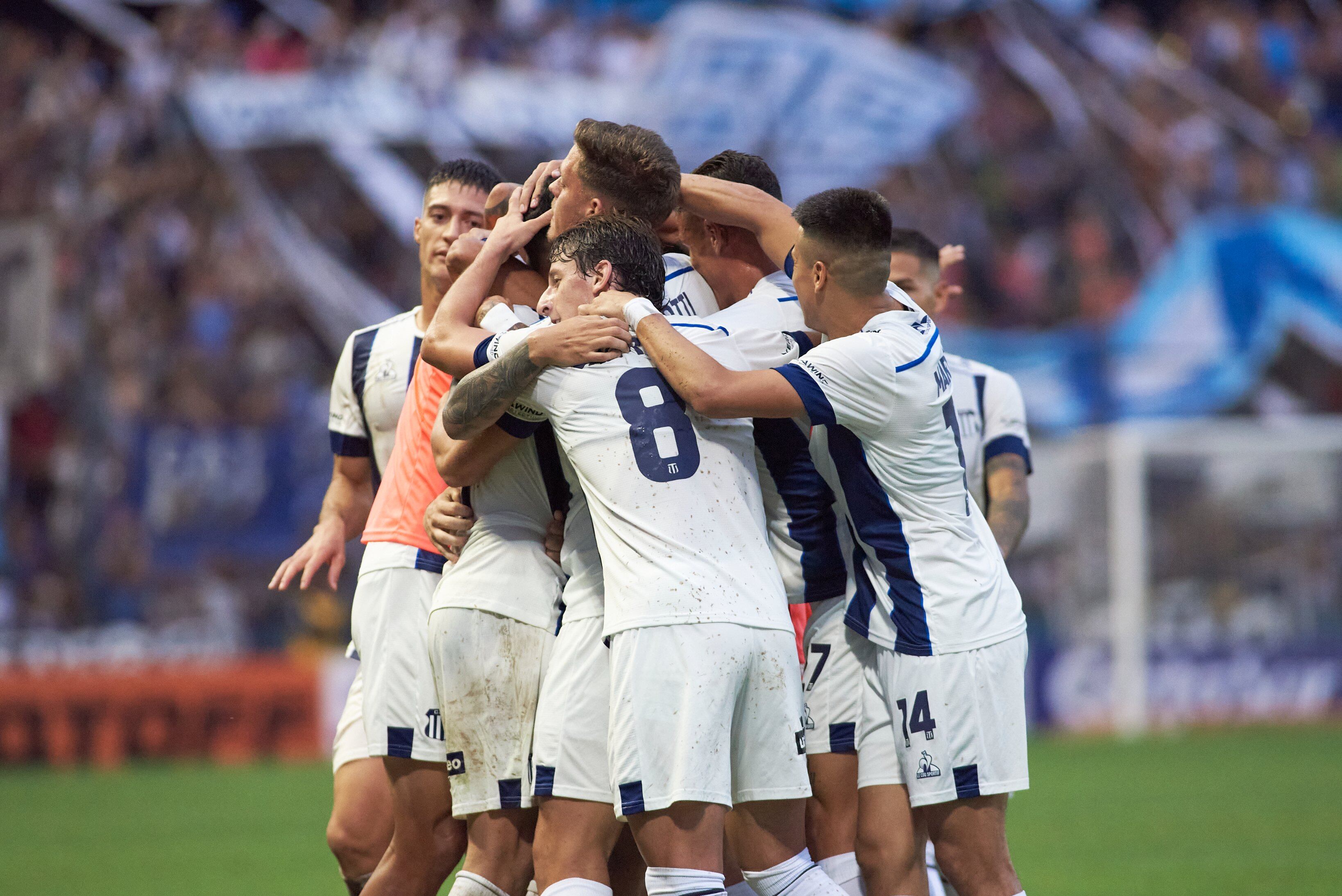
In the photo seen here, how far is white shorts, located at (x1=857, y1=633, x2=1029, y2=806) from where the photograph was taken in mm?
4359

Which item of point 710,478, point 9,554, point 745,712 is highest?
point 9,554

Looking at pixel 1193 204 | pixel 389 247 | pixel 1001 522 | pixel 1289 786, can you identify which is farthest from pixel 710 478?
pixel 1193 204

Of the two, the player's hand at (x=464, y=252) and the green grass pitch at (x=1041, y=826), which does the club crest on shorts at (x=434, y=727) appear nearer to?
the player's hand at (x=464, y=252)

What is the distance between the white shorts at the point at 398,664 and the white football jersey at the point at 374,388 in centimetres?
74

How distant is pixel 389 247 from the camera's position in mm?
20828

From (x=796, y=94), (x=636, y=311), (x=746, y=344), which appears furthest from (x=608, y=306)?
(x=796, y=94)

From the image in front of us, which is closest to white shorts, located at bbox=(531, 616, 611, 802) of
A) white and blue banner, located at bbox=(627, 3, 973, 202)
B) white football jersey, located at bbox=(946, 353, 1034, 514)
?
white football jersey, located at bbox=(946, 353, 1034, 514)

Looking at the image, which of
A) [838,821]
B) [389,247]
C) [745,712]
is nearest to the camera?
[745,712]

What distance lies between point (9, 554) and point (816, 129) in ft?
44.5

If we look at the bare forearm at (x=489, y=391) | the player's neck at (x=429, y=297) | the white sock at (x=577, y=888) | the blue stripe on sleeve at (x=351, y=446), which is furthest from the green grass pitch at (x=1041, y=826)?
the bare forearm at (x=489, y=391)

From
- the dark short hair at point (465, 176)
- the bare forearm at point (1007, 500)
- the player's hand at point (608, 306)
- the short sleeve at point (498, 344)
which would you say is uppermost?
the dark short hair at point (465, 176)

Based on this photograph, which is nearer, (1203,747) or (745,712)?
(745,712)

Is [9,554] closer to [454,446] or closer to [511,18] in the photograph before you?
[511,18]

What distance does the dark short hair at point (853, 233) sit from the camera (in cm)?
439
